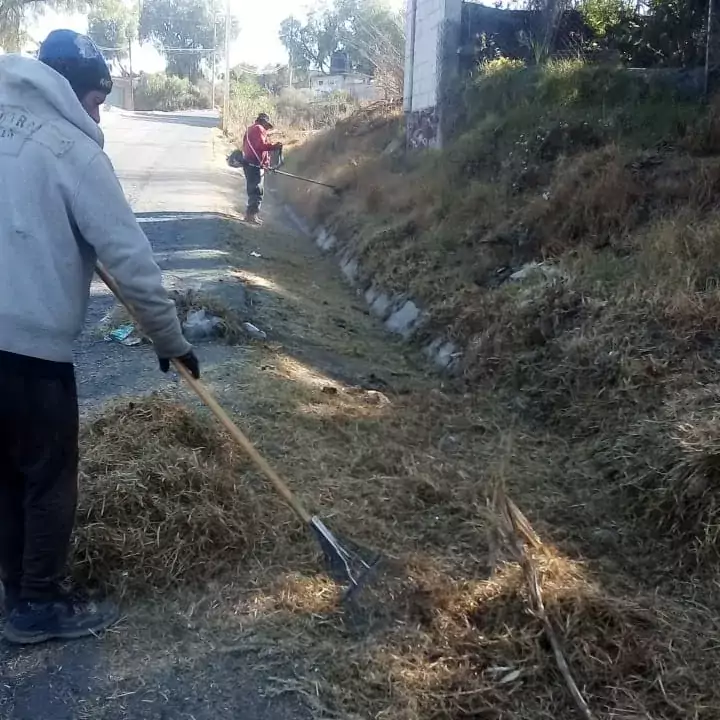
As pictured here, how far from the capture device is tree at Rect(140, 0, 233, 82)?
78.9 m

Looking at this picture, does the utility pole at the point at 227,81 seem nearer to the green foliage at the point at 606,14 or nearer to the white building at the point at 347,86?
the white building at the point at 347,86

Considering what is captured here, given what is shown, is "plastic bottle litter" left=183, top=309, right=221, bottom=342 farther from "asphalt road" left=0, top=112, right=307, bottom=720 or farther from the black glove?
the black glove

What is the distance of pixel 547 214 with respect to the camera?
7.79 metres

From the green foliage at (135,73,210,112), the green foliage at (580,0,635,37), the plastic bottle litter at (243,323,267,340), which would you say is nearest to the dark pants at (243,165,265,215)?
the green foliage at (580,0,635,37)

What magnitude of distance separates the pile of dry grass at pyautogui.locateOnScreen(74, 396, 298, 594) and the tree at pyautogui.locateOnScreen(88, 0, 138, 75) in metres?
69.9

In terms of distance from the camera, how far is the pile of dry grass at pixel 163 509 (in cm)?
328

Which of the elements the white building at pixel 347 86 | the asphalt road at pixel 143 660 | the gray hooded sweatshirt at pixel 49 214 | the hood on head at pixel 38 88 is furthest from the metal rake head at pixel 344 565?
the white building at pixel 347 86

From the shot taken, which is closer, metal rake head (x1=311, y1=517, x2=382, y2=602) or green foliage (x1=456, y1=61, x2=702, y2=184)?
metal rake head (x1=311, y1=517, x2=382, y2=602)

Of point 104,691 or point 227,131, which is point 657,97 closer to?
point 104,691

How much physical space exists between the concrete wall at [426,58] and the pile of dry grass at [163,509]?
33.3 feet

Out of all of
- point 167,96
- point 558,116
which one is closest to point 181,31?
point 167,96

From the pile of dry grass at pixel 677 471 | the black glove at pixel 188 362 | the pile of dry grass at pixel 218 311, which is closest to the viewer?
the black glove at pixel 188 362

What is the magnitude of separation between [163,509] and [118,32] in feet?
248

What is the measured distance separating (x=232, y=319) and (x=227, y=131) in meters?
28.1
